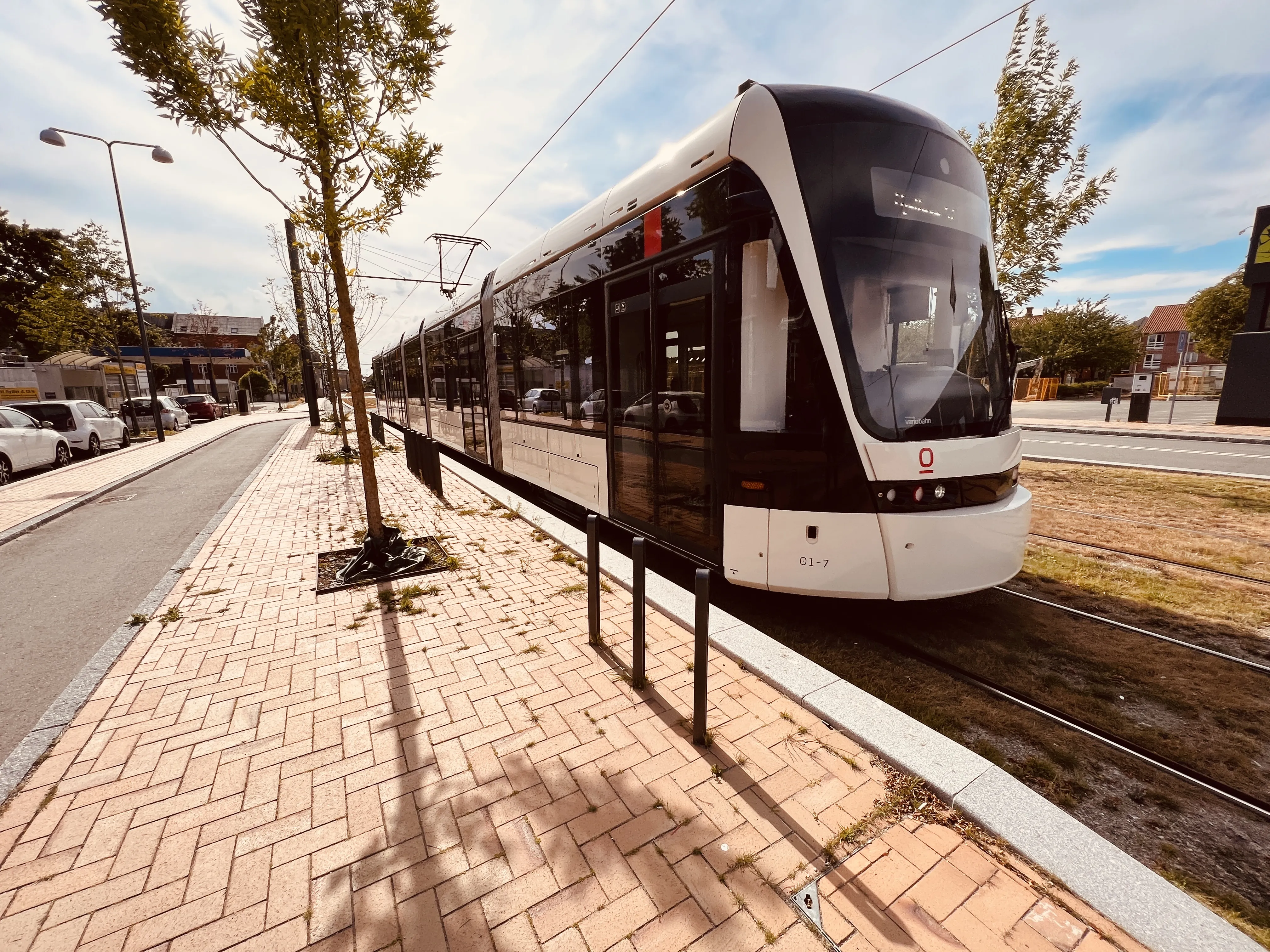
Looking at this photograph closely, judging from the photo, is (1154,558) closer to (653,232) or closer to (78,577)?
(653,232)

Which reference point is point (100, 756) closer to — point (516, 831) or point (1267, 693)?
point (516, 831)

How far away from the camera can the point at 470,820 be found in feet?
7.84

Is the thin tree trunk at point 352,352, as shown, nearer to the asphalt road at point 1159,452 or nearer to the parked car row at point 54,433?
the parked car row at point 54,433

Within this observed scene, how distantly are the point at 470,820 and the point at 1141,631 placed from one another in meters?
4.82

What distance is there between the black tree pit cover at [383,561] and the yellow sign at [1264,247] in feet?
84.5

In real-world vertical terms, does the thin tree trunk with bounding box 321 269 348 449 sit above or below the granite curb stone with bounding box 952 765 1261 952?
above

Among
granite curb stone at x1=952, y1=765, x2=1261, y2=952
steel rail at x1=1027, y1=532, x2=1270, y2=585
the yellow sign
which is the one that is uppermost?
the yellow sign

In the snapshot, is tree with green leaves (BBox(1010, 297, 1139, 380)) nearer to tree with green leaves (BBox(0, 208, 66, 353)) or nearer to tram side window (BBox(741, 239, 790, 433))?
tram side window (BBox(741, 239, 790, 433))

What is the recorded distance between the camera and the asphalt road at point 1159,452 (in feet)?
34.6

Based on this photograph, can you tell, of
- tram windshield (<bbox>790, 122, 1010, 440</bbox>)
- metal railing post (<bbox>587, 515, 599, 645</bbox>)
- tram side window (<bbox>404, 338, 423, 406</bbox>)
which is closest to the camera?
tram windshield (<bbox>790, 122, 1010, 440</bbox>)

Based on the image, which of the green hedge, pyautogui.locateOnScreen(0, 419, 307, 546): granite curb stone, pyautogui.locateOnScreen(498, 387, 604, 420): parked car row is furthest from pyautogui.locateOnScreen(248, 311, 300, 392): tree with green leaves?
the green hedge

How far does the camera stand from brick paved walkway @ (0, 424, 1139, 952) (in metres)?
1.92

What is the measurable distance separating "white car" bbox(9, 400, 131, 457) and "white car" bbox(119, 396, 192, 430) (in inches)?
162

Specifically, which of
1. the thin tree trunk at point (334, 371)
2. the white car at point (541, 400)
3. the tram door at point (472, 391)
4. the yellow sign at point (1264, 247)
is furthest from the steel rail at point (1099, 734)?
the yellow sign at point (1264, 247)
